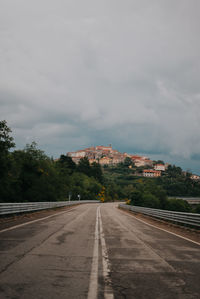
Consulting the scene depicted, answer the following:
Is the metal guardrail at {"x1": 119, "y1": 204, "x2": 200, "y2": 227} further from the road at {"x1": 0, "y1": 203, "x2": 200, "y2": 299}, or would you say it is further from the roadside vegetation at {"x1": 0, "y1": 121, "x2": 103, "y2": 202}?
the roadside vegetation at {"x1": 0, "y1": 121, "x2": 103, "y2": 202}

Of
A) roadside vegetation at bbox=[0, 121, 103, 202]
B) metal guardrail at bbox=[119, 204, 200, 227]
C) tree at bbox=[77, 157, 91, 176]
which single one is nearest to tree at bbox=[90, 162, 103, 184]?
tree at bbox=[77, 157, 91, 176]

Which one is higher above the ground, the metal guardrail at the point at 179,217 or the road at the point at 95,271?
the road at the point at 95,271

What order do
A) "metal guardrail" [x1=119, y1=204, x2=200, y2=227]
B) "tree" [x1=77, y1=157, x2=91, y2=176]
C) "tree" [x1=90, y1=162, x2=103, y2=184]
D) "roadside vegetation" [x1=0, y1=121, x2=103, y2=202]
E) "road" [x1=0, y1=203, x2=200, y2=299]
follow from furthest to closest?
"tree" [x1=90, y1=162, x2=103, y2=184], "tree" [x1=77, y1=157, x2=91, y2=176], "roadside vegetation" [x1=0, y1=121, x2=103, y2=202], "metal guardrail" [x1=119, y1=204, x2=200, y2=227], "road" [x1=0, y1=203, x2=200, y2=299]

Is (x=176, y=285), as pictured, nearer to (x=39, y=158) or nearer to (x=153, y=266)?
(x=153, y=266)

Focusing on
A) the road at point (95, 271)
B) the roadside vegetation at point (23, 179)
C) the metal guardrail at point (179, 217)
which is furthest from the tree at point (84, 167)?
the road at point (95, 271)

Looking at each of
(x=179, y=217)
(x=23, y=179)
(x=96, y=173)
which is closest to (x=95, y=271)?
(x=179, y=217)

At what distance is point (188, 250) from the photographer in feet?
27.5

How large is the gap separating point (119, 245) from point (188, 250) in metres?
2.27

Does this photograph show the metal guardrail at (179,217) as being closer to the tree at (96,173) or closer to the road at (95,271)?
the road at (95,271)

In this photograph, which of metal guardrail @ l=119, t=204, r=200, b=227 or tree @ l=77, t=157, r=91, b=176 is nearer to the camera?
metal guardrail @ l=119, t=204, r=200, b=227

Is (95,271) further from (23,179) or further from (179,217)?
(23,179)

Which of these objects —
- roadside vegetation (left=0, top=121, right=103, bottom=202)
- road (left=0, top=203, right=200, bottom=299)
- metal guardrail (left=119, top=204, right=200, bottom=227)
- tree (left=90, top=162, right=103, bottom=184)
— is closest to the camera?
road (left=0, top=203, right=200, bottom=299)

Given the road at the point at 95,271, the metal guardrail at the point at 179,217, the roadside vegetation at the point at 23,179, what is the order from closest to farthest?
1. the road at the point at 95,271
2. the metal guardrail at the point at 179,217
3. the roadside vegetation at the point at 23,179

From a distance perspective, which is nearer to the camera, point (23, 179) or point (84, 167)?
point (23, 179)
